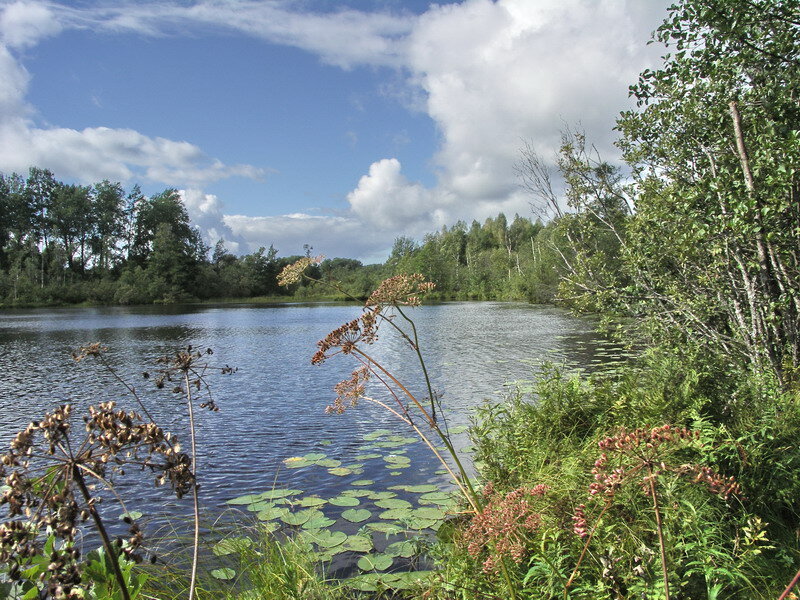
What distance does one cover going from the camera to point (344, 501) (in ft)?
24.2

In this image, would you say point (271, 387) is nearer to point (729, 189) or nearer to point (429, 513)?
point (429, 513)

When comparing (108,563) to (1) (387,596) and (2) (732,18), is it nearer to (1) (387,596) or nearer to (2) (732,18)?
(1) (387,596)

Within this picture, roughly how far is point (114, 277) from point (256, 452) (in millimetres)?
91799

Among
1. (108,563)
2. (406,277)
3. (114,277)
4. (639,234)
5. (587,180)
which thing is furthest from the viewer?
(114,277)

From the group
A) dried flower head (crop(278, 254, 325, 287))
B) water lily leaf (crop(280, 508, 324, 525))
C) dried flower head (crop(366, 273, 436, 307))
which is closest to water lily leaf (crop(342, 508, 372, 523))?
water lily leaf (crop(280, 508, 324, 525))

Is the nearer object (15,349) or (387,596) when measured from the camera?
(387,596)

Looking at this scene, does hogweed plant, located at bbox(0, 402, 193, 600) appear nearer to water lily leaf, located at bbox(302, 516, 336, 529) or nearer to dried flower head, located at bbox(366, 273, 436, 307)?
dried flower head, located at bbox(366, 273, 436, 307)

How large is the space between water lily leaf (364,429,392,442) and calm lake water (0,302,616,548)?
0.73 ft

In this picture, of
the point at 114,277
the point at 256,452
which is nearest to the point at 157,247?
the point at 114,277

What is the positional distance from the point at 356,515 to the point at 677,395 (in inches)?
160

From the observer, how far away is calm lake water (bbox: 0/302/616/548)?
8.66 meters

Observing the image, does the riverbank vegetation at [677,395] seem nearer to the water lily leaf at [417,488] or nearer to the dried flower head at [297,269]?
the dried flower head at [297,269]

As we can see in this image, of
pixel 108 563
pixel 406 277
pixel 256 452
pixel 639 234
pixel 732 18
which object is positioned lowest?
pixel 256 452

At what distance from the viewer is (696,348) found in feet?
22.6
